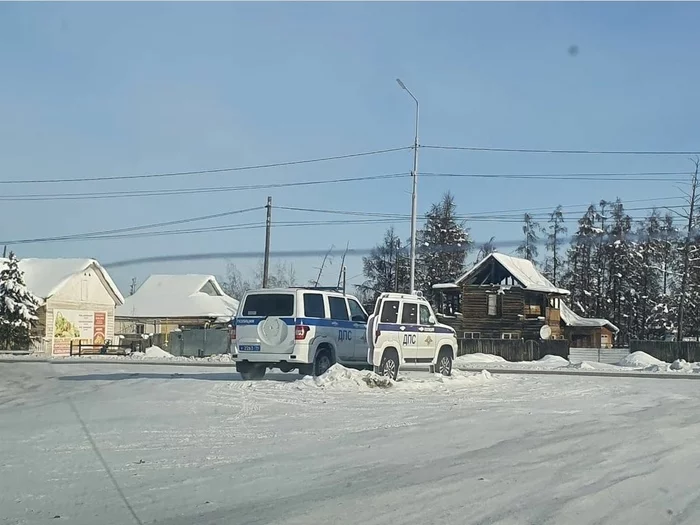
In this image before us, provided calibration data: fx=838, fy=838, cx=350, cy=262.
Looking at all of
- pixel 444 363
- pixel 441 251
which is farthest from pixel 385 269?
pixel 444 363

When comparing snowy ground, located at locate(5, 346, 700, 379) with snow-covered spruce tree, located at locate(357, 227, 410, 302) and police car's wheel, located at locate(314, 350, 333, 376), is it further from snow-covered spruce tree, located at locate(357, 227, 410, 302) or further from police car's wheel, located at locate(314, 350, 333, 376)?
snow-covered spruce tree, located at locate(357, 227, 410, 302)

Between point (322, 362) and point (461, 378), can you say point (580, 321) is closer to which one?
point (461, 378)

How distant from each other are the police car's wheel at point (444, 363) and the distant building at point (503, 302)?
41030mm

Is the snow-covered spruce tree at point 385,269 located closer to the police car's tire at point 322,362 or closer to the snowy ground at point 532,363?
the snowy ground at point 532,363

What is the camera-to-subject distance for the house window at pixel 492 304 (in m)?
65.8

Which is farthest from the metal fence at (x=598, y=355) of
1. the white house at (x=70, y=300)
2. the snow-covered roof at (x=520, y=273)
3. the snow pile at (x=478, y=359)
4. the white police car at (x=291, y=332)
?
the white police car at (x=291, y=332)

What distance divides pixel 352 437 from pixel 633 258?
66535 mm

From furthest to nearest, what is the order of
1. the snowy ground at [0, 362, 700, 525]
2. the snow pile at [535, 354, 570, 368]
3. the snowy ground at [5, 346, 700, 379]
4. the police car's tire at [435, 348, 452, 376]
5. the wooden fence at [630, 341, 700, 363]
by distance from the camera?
the wooden fence at [630, 341, 700, 363], the snow pile at [535, 354, 570, 368], the snowy ground at [5, 346, 700, 379], the police car's tire at [435, 348, 452, 376], the snowy ground at [0, 362, 700, 525]

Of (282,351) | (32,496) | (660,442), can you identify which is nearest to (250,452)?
(32,496)

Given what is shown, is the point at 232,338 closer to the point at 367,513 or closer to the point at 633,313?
the point at 367,513

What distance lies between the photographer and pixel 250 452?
10234 mm

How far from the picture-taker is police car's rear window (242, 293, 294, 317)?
1973cm

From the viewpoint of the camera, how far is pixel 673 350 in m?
48.5

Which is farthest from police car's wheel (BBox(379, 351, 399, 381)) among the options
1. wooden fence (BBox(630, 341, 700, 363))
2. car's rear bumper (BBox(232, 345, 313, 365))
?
wooden fence (BBox(630, 341, 700, 363))
